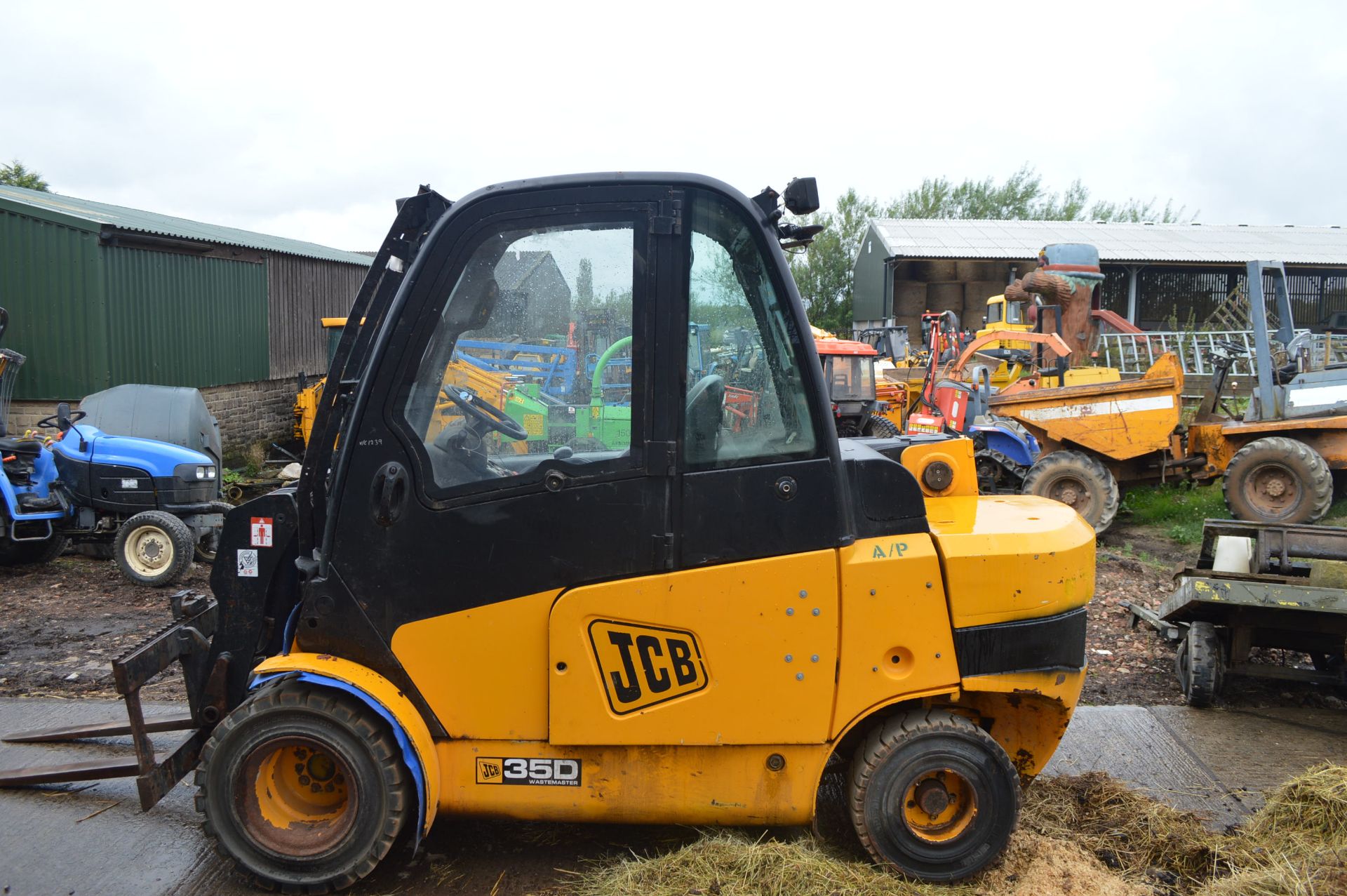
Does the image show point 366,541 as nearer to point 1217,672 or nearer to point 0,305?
point 1217,672

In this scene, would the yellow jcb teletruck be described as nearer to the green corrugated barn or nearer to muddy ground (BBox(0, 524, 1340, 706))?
muddy ground (BBox(0, 524, 1340, 706))

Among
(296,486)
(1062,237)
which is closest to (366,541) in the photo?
(296,486)

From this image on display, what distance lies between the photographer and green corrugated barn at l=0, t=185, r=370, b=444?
12297 millimetres

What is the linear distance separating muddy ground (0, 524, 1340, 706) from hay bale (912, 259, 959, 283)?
20801 mm

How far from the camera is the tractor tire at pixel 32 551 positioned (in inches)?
337

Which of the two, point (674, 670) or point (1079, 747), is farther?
point (1079, 747)

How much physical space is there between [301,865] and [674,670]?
4.71ft

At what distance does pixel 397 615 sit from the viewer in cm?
319

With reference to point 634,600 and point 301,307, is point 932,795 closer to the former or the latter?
point 634,600

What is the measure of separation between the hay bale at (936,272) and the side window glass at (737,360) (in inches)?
1088

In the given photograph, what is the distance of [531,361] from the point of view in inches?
123

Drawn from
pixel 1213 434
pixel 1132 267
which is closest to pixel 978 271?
pixel 1132 267

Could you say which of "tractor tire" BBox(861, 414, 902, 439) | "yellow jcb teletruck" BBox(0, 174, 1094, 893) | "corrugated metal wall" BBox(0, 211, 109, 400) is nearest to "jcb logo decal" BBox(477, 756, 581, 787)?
"yellow jcb teletruck" BBox(0, 174, 1094, 893)

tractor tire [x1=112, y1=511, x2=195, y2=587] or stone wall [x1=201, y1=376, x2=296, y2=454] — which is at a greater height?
stone wall [x1=201, y1=376, x2=296, y2=454]
